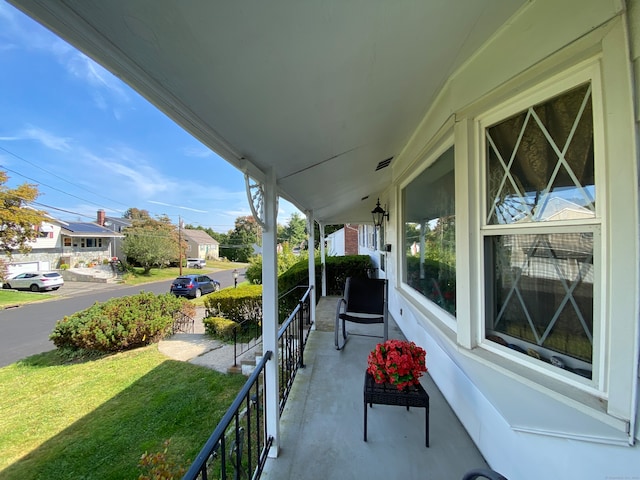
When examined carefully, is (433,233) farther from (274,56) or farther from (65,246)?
(65,246)

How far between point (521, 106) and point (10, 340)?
14107mm

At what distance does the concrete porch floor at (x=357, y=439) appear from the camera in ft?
5.61

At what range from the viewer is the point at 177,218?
1145 inches

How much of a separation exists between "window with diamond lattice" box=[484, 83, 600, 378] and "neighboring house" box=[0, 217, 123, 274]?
84.5 feet

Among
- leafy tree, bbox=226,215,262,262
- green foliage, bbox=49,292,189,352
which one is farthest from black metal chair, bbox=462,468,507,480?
leafy tree, bbox=226,215,262,262

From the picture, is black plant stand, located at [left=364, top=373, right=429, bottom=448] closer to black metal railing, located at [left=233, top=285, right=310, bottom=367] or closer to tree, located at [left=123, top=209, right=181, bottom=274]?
black metal railing, located at [left=233, top=285, right=310, bottom=367]

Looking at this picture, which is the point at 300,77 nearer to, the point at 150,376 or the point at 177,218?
the point at 150,376

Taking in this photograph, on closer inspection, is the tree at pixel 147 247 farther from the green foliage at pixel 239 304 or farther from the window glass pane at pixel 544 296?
the window glass pane at pixel 544 296

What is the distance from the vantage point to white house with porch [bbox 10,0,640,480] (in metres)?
0.74

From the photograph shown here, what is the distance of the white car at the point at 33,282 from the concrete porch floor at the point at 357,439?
2165 cm

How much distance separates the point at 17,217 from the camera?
49.4ft

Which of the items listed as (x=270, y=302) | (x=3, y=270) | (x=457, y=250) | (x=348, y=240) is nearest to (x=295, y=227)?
(x=348, y=240)

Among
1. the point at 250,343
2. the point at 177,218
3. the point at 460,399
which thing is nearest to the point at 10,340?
the point at 250,343

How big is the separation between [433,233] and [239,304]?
27.0 ft
